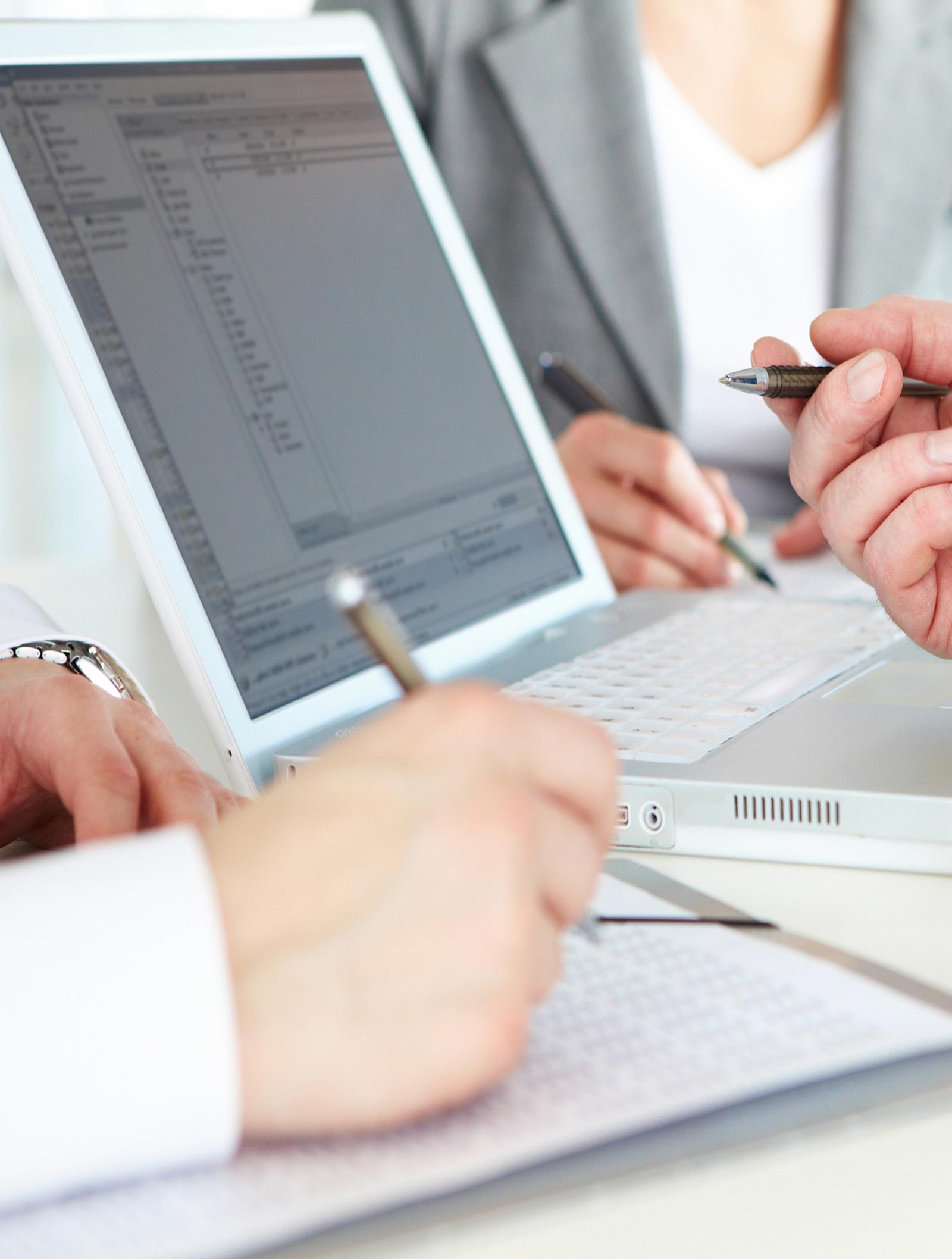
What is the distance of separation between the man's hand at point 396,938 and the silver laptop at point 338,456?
21 centimetres

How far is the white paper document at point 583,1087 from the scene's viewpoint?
269mm

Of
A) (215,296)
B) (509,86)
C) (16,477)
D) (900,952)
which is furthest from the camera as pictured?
(16,477)

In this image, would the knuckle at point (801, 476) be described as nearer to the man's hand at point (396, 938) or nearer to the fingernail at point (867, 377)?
the fingernail at point (867, 377)

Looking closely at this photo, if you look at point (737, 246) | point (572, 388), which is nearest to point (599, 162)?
point (737, 246)

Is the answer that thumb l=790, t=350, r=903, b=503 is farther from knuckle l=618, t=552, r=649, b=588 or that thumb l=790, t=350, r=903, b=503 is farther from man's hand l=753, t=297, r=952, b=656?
knuckle l=618, t=552, r=649, b=588

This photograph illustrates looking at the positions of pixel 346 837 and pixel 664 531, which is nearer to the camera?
pixel 346 837

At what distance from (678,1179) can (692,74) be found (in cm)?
129

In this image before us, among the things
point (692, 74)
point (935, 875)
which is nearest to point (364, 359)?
point (935, 875)

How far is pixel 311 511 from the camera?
2.09ft

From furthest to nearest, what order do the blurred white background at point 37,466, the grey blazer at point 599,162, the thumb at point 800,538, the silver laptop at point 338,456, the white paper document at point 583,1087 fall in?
the blurred white background at point 37,466
the grey blazer at point 599,162
the thumb at point 800,538
the silver laptop at point 338,456
the white paper document at point 583,1087

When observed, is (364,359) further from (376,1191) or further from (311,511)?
(376,1191)

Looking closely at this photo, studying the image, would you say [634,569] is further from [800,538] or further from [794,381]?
[794,381]

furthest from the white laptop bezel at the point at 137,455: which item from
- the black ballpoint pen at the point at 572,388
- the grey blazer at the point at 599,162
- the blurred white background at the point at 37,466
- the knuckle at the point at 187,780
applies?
the blurred white background at the point at 37,466

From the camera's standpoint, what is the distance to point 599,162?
126 cm
